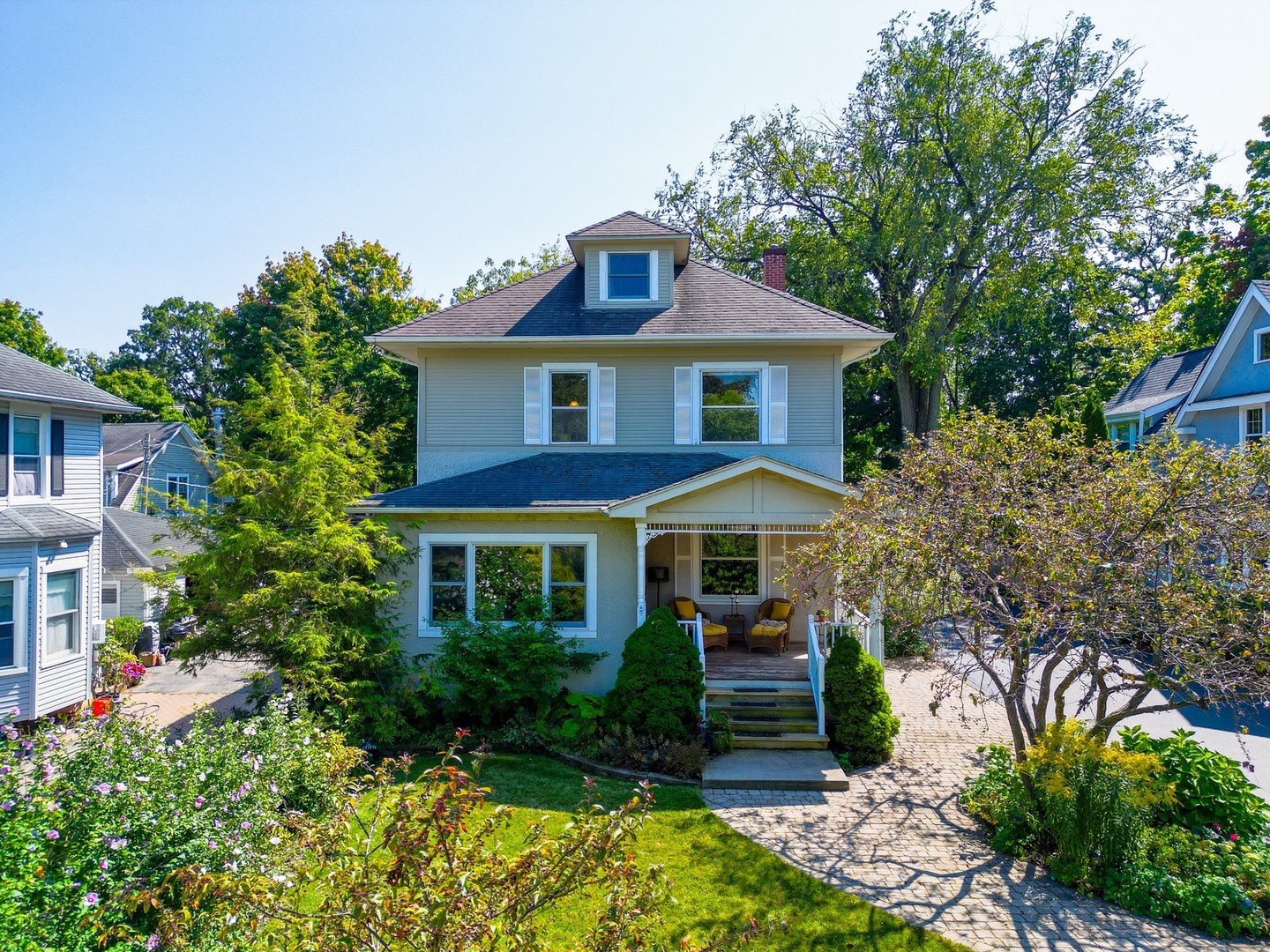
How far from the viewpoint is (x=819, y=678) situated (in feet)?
36.4

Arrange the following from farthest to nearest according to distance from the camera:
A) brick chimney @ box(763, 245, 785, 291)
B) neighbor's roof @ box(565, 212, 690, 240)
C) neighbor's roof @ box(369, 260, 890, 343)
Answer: brick chimney @ box(763, 245, 785, 291) < neighbor's roof @ box(565, 212, 690, 240) < neighbor's roof @ box(369, 260, 890, 343)

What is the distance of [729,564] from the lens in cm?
1516

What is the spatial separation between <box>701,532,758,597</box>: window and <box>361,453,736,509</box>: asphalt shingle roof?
2.00m

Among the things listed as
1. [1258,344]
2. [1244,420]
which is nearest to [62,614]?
[1244,420]

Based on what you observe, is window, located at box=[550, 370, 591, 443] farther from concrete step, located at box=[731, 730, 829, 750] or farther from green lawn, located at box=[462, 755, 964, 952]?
green lawn, located at box=[462, 755, 964, 952]

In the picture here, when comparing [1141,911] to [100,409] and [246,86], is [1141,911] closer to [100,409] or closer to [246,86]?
[246,86]

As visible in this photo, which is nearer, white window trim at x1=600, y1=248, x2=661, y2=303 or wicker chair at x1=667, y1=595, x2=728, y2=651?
wicker chair at x1=667, y1=595, x2=728, y2=651

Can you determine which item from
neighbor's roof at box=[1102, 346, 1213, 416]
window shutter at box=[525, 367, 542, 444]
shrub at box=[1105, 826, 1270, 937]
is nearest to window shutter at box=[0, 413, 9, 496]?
window shutter at box=[525, 367, 542, 444]

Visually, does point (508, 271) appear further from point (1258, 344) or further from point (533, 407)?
point (1258, 344)

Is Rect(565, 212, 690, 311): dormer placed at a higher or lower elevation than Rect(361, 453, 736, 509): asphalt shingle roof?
higher

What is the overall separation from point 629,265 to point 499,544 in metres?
6.88

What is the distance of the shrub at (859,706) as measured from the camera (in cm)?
1064

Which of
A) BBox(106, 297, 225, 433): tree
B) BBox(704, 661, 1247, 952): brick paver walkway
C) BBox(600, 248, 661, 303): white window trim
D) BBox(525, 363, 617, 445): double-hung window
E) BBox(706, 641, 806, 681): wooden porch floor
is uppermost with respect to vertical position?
BBox(106, 297, 225, 433): tree

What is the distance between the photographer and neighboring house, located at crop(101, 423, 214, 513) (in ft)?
82.2
